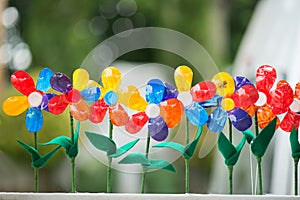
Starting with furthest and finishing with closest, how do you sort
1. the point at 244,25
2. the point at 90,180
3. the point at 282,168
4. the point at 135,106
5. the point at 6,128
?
the point at 244,25 < the point at 90,180 < the point at 6,128 < the point at 282,168 < the point at 135,106

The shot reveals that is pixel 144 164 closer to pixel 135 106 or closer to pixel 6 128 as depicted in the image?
pixel 135 106

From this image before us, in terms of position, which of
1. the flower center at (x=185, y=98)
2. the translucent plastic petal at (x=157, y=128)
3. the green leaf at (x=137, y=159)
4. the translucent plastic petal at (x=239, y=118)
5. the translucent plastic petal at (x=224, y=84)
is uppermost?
the translucent plastic petal at (x=224, y=84)

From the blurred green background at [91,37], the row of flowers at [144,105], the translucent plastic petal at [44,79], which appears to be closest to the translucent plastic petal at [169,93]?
the row of flowers at [144,105]

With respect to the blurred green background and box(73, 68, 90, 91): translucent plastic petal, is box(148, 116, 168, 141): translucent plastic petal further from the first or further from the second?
the blurred green background

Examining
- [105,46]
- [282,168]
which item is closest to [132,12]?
[105,46]

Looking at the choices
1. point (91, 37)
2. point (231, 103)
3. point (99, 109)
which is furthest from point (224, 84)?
point (91, 37)

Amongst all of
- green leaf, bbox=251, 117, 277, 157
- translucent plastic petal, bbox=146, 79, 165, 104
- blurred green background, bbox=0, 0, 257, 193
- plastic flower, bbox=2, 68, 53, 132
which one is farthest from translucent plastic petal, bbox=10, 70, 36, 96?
blurred green background, bbox=0, 0, 257, 193

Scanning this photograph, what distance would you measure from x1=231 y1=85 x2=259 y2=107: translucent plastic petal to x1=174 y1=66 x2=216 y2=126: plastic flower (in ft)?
0.08

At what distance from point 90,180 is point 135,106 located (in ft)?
4.85

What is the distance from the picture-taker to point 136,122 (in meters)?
0.53

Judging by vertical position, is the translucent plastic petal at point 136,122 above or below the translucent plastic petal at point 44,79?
below

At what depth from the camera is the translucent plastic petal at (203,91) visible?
1.74ft

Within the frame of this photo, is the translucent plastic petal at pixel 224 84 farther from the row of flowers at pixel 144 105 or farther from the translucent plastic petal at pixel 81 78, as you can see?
the translucent plastic petal at pixel 81 78

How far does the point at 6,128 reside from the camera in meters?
1.80
